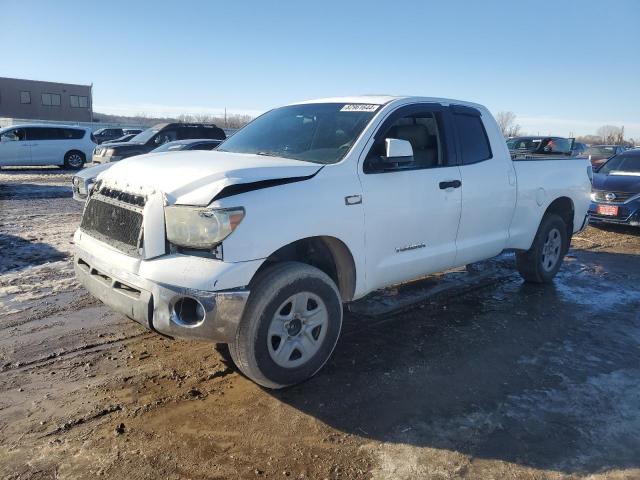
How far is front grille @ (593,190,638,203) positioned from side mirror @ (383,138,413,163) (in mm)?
8081

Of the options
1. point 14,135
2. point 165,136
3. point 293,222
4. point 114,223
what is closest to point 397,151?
point 293,222

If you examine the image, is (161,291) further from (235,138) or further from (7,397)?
(235,138)

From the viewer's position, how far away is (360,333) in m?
4.55

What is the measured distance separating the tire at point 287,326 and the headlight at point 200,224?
0.42 metres

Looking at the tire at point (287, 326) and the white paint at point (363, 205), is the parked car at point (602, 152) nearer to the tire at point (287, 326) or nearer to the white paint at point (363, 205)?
the white paint at point (363, 205)

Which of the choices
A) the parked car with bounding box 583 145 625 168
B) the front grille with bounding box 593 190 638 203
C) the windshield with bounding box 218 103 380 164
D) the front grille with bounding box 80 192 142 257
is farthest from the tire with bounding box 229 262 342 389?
the parked car with bounding box 583 145 625 168

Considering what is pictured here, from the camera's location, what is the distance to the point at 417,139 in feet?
14.9


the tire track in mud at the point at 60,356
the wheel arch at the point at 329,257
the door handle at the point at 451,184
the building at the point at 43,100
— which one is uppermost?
the building at the point at 43,100

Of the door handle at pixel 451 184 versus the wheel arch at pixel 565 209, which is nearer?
the door handle at pixel 451 184

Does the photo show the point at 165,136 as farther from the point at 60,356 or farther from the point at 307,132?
the point at 60,356

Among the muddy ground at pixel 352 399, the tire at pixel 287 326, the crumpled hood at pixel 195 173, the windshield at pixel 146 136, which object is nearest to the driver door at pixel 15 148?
the windshield at pixel 146 136

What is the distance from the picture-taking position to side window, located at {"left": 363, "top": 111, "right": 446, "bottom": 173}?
159 inches

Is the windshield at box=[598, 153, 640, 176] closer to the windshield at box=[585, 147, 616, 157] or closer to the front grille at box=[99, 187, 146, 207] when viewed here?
the front grille at box=[99, 187, 146, 207]

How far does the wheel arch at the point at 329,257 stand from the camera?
3.69 m
